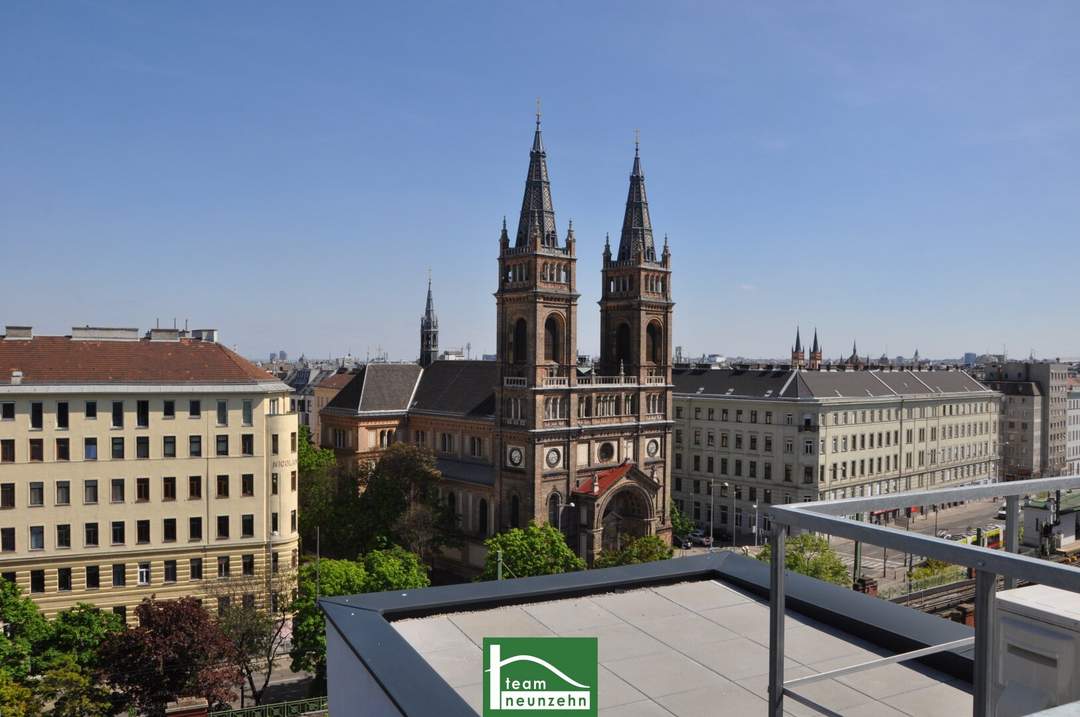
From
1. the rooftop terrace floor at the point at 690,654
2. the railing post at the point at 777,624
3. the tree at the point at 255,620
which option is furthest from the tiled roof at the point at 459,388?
the railing post at the point at 777,624

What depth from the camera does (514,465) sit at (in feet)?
233

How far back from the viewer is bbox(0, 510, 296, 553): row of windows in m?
48.7

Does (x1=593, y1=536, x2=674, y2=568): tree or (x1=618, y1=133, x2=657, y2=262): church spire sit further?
(x1=618, y1=133, x2=657, y2=262): church spire

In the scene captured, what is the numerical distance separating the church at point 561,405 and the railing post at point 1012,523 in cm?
6227

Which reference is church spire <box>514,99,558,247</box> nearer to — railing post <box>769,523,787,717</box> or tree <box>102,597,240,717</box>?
tree <box>102,597,240,717</box>

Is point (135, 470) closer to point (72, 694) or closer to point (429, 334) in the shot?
point (72, 694)

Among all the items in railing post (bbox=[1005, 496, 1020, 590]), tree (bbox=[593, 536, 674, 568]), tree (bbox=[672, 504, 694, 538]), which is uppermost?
railing post (bbox=[1005, 496, 1020, 590])

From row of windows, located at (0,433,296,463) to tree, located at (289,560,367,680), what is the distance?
30.3ft

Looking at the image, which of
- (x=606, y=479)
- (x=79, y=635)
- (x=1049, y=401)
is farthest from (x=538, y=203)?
(x=1049, y=401)

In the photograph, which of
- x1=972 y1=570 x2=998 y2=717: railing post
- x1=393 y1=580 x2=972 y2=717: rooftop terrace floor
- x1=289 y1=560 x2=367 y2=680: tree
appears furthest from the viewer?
x1=289 y1=560 x2=367 y2=680: tree

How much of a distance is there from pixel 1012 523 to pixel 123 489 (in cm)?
5343

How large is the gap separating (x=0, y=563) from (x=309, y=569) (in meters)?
17.3

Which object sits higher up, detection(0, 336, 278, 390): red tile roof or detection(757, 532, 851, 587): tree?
detection(0, 336, 278, 390): red tile roof
